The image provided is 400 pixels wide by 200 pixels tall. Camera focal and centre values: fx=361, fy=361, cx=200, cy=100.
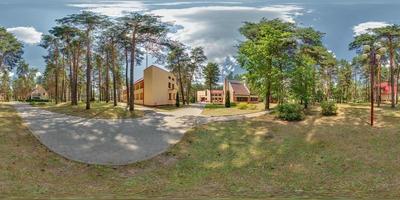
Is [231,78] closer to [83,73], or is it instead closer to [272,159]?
[83,73]

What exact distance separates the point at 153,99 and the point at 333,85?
17650 mm

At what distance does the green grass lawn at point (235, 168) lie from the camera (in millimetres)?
9516

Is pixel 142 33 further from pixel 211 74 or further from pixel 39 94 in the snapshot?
pixel 211 74

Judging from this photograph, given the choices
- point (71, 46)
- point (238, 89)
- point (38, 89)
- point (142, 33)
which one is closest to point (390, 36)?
point (142, 33)

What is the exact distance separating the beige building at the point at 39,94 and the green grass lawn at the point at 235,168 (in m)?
22.6

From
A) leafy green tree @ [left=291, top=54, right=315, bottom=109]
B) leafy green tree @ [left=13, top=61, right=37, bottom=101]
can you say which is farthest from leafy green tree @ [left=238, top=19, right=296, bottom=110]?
leafy green tree @ [left=13, top=61, right=37, bottom=101]

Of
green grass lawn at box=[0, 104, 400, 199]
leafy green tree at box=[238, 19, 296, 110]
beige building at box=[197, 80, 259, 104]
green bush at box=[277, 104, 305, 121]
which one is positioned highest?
leafy green tree at box=[238, 19, 296, 110]

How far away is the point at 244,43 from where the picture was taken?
25.3 m

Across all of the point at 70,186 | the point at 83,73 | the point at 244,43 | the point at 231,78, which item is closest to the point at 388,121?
the point at 244,43

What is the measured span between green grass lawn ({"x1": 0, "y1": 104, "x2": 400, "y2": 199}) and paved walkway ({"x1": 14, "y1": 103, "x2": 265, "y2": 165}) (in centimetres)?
55

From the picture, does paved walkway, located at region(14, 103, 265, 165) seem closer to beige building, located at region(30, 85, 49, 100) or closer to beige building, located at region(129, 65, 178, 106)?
beige building, located at region(129, 65, 178, 106)

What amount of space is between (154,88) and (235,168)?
75.8 feet

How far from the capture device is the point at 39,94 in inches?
1560

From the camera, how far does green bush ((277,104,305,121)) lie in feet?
64.4
